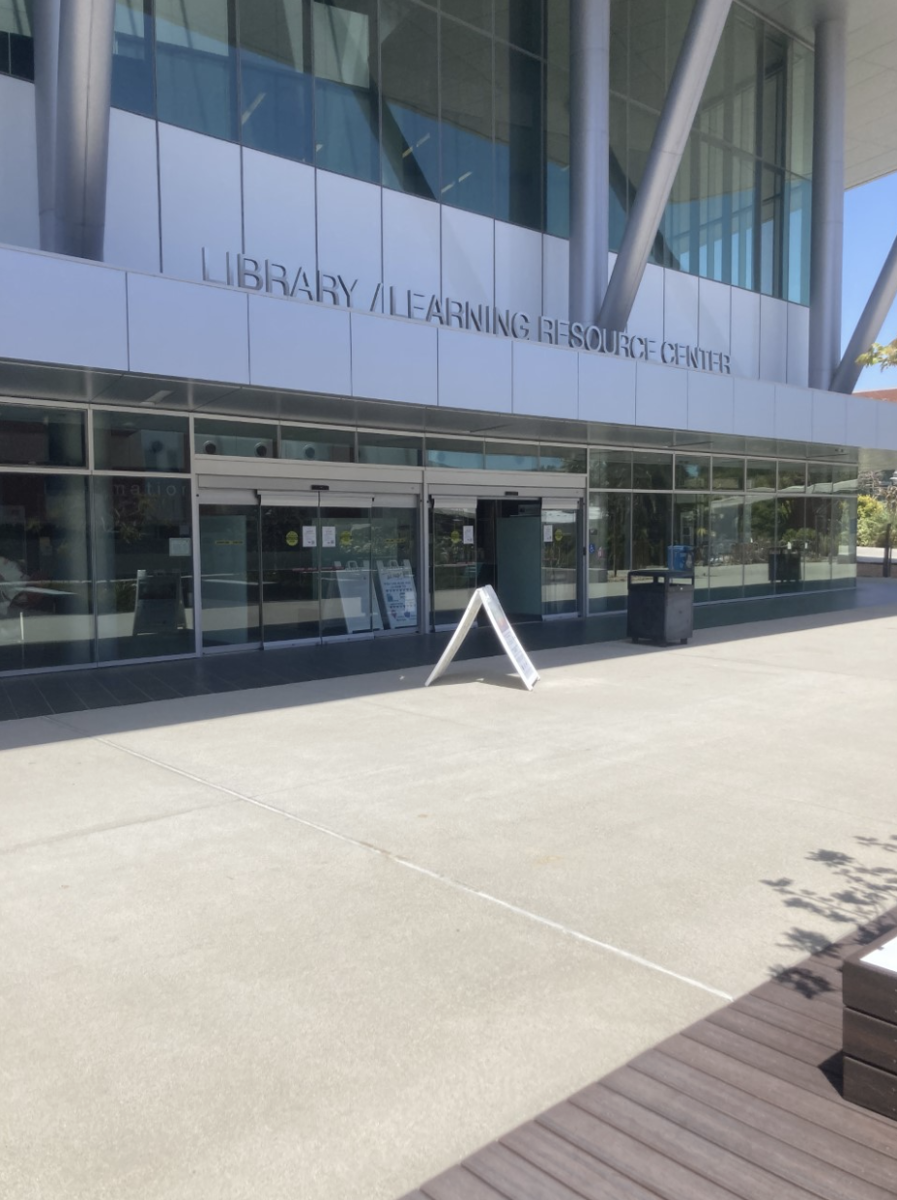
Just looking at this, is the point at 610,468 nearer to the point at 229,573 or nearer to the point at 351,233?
the point at 351,233

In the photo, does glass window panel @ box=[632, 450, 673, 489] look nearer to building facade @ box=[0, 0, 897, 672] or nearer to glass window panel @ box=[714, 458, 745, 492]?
building facade @ box=[0, 0, 897, 672]

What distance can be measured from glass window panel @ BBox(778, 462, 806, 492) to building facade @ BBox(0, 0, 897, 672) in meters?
1.02

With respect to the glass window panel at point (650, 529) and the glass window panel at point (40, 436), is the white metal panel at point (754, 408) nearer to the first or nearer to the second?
the glass window panel at point (650, 529)

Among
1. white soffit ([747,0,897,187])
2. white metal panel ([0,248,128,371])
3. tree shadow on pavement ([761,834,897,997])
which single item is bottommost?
tree shadow on pavement ([761,834,897,997])

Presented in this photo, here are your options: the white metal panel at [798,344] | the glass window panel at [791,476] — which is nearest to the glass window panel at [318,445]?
the glass window panel at [791,476]

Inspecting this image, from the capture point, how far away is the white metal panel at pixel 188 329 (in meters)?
9.39

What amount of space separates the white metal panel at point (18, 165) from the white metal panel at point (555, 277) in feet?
29.6

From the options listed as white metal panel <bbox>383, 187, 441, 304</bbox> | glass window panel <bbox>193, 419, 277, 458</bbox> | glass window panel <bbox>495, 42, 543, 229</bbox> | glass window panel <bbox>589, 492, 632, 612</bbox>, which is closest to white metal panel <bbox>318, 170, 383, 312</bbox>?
white metal panel <bbox>383, 187, 441, 304</bbox>

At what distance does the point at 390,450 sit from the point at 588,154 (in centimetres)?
666

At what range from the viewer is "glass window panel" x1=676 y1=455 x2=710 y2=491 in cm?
2091

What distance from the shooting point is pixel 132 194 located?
1248 centimetres

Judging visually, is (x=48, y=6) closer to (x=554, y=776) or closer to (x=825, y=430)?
(x=554, y=776)

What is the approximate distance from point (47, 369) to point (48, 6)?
5084 mm

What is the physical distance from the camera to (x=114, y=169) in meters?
12.3
